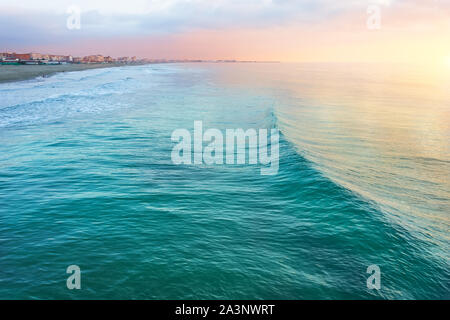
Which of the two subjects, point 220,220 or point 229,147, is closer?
point 220,220

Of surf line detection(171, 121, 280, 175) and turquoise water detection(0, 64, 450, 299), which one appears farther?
surf line detection(171, 121, 280, 175)

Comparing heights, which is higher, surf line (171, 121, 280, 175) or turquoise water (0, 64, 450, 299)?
surf line (171, 121, 280, 175)

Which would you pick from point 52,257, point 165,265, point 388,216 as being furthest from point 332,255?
point 52,257

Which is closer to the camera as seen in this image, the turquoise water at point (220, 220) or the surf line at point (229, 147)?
the turquoise water at point (220, 220)

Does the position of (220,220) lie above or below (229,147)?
below

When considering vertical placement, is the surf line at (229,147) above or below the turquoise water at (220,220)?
above
